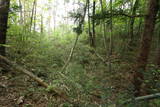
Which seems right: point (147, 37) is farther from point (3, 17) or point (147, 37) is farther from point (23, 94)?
point (3, 17)

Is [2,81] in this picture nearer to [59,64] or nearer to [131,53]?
[59,64]

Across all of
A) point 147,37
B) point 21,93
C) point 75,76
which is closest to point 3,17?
point 21,93

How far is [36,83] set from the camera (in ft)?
13.0

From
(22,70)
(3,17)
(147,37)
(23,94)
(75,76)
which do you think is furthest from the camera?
(75,76)

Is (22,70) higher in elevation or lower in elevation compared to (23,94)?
higher

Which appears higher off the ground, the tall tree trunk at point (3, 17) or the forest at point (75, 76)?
the tall tree trunk at point (3, 17)

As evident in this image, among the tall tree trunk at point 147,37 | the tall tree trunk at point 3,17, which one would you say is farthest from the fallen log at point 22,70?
the tall tree trunk at point 147,37

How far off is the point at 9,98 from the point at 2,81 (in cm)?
84

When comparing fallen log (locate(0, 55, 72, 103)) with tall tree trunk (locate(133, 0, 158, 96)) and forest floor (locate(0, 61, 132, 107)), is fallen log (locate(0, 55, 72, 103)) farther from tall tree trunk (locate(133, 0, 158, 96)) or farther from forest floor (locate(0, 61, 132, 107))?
tall tree trunk (locate(133, 0, 158, 96))

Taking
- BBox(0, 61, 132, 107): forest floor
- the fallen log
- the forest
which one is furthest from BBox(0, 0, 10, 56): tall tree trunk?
BBox(0, 61, 132, 107): forest floor

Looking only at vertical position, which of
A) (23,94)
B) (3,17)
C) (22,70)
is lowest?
(23,94)

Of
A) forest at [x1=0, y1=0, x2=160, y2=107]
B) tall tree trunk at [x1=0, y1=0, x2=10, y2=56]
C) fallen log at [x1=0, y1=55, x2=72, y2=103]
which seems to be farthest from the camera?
tall tree trunk at [x1=0, y1=0, x2=10, y2=56]

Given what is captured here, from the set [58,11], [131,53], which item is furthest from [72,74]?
[58,11]

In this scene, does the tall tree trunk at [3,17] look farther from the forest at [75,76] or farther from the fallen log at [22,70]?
the fallen log at [22,70]
